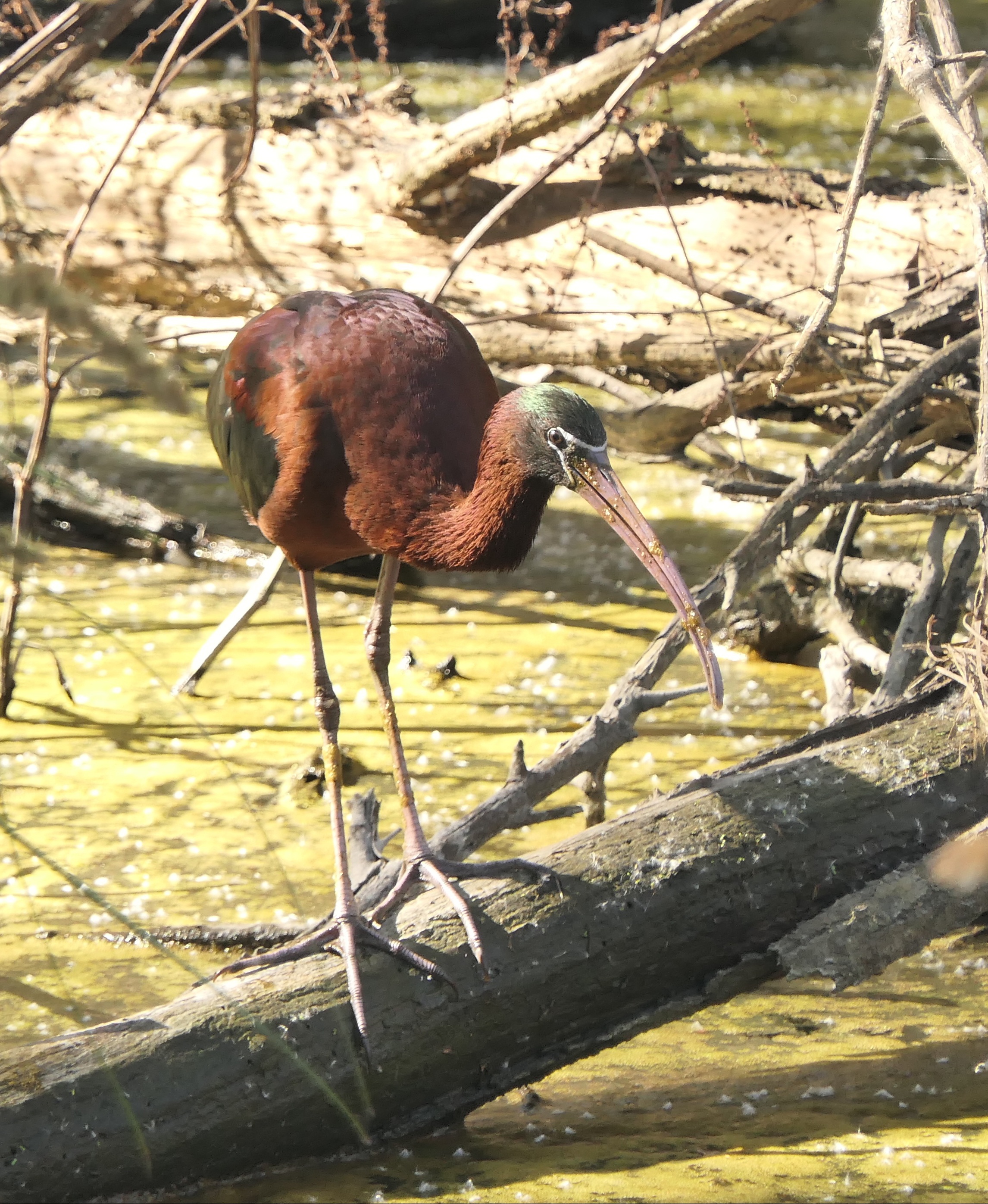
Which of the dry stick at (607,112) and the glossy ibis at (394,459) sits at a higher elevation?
the dry stick at (607,112)

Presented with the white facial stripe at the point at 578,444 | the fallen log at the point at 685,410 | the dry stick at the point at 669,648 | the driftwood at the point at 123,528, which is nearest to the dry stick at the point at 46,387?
the white facial stripe at the point at 578,444

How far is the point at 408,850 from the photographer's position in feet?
9.96

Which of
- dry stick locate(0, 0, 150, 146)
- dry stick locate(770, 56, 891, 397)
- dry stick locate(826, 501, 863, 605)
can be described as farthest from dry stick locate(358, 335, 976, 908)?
dry stick locate(0, 0, 150, 146)

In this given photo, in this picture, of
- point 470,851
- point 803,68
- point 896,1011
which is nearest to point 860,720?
point 896,1011

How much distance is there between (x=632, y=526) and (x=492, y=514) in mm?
319

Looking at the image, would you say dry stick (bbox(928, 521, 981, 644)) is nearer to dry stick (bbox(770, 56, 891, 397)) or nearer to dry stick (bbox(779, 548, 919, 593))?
dry stick (bbox(779, 548, 919, 593))

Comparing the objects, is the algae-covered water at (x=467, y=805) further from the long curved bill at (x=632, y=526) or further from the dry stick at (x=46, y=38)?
the long curved bill at (x=632, y=526)

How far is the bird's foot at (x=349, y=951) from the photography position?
8.38 ft

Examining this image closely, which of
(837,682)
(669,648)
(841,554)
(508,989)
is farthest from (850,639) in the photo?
(508,989)

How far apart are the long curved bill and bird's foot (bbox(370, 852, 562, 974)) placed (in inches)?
22.7

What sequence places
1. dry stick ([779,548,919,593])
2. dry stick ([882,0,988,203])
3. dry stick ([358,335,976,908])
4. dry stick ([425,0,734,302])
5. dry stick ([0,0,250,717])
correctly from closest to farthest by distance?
dry stick ([0,0,250,717]) → dry stick ([882,0,988,203]) → dry stick ([358,335,976,908]) → dry stick ([425,0,734,302]) → dry stick ([779,548,919,593])

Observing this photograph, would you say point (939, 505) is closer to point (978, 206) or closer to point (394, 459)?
point (978, 206)

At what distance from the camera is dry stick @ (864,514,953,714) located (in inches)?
142

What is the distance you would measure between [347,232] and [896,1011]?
3379mm
